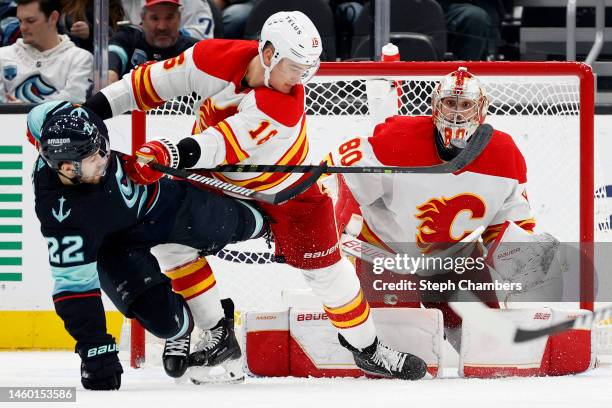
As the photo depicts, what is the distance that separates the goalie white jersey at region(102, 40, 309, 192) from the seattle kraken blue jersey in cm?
24

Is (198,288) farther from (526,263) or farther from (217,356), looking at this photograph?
(526,263)

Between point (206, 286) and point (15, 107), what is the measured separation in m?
1.38

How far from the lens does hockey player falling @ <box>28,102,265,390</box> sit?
10.4 ft

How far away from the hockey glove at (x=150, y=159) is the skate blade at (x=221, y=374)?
587 mm

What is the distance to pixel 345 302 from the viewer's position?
354 centimetres

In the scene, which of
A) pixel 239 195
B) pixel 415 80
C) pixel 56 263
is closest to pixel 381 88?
pixel 415 80

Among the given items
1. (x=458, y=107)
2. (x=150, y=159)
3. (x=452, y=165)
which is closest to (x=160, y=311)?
(x=150, y=159)

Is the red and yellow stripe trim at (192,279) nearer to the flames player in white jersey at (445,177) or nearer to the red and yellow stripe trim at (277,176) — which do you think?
the red and yellow stripe trim at (277,176)

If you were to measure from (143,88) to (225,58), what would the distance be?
0.83 ft

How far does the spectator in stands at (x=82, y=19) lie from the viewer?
4746 millimetres

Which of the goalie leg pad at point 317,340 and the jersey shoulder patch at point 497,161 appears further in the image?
the jersey shoulder patch at point 497,161

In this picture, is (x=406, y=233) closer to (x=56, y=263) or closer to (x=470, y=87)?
(x=470, y=87)

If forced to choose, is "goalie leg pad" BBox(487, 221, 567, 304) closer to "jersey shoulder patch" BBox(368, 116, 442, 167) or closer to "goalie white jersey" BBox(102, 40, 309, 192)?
"jersey shoulder patch" BBox(368, 116, 442, 167)

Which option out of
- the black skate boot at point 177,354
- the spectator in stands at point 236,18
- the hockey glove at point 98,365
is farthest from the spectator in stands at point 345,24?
the hockey glove at point 98,365
